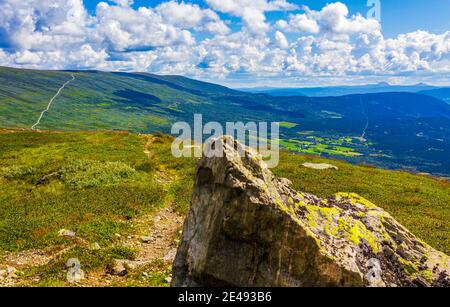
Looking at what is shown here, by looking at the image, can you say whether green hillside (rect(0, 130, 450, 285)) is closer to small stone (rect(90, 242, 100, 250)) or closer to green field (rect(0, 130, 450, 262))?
green field (rect(0, 130, 450, 262))

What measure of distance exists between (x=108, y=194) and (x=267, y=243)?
22.2 m

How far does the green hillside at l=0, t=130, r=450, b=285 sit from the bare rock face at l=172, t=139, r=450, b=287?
5458mm

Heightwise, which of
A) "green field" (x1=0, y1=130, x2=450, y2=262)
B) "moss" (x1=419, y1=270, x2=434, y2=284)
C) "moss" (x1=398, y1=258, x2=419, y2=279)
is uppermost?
"moss" (x1=398, y1=258, x2=419, y2=279)

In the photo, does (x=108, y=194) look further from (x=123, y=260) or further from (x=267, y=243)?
(x=267, y=243)

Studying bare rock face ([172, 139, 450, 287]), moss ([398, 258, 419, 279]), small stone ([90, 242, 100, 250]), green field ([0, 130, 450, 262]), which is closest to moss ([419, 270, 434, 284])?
bare rock face ([172, 139, 450, 287])

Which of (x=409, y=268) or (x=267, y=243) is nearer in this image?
(x=267, y=243)

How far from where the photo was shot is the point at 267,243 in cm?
1129

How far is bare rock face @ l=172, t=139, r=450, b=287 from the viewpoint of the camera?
11086 mm

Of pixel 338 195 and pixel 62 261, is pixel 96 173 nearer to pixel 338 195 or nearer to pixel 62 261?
pixel 62 261

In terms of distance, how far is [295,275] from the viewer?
A: 1107 centimetres

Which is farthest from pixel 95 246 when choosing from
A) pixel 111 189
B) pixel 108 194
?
pixel 111 189

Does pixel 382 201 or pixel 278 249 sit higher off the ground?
pixel 278 249
